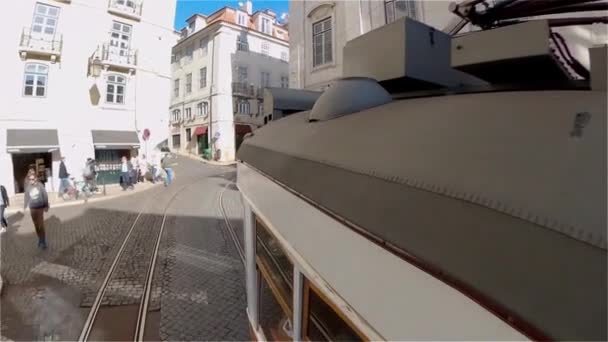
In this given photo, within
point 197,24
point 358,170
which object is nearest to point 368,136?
point 358,170

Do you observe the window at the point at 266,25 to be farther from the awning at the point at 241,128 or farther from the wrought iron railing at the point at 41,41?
the wrought iron railing at the point at 41,41

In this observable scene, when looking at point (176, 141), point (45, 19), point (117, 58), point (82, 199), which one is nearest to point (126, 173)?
point (82, 199)

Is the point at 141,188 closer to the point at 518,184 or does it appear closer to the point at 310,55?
the point at 310,55

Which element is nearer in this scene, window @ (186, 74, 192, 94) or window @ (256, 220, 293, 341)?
window @ (256, 220, 293, 341)

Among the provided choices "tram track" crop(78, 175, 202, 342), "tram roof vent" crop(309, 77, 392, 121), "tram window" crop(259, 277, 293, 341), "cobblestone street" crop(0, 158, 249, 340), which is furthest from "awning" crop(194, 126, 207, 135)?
"tram roof vent" crop(309, 77, 392, 121)

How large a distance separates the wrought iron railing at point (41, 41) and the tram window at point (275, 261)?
1693 centimetres

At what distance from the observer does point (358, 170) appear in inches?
44.6

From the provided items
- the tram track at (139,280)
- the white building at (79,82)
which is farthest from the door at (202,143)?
the tram track at (139,280)

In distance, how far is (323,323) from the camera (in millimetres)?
1593

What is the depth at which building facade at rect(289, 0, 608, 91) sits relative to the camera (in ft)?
30.9

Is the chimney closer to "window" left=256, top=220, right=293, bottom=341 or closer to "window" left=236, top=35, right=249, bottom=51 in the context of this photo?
"window" left=236, top=35, right=249, bottom=51

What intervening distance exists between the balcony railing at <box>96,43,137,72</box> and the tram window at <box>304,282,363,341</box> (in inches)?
719

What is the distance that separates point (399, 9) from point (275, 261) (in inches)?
419

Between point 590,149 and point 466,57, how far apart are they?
1.13 metres
